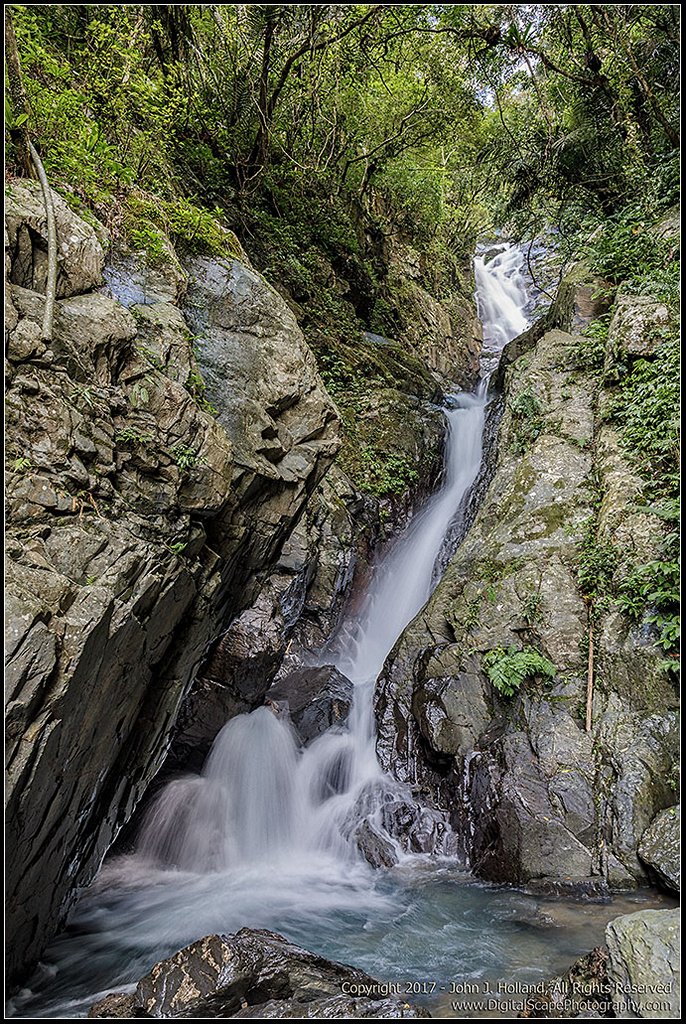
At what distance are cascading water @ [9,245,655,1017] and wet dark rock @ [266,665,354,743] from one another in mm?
202

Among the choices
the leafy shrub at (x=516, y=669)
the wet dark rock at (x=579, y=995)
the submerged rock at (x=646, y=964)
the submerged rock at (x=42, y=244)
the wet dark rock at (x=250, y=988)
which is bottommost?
the wet dark rock at (x=250, y=988)

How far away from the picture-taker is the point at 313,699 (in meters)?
8.83

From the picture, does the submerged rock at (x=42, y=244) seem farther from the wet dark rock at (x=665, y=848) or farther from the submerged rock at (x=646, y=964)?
the wet dark rock at (x=665, y=848)

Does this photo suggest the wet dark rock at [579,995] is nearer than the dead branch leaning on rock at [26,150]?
Yes

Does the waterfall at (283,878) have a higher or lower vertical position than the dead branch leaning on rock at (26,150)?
lower

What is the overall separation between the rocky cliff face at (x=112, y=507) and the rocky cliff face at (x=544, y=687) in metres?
3.24

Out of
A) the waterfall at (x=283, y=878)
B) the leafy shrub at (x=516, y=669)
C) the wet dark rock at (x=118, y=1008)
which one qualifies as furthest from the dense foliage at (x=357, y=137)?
the wet dark rock at (x=118, y=1008)

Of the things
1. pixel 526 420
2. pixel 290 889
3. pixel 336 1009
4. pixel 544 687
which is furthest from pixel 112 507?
pixel 526 420

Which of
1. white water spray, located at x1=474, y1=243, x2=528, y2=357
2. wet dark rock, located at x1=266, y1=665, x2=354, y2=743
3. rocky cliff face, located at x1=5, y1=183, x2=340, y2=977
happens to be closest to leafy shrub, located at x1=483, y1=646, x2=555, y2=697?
wet dark rock, located at x1=266, y1=665, x2=354, y2=743

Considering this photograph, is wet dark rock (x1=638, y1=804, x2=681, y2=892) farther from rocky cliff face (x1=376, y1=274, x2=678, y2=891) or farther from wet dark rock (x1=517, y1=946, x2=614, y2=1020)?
wet dark rock (x1=517, y1=946, x2=614, y2=1020)

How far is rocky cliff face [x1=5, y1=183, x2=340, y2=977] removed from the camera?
3740mm

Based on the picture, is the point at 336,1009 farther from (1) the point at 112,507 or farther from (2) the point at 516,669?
(2) the point at 516,669

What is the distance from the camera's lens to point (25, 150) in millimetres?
4781

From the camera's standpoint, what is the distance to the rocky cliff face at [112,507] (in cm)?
374
